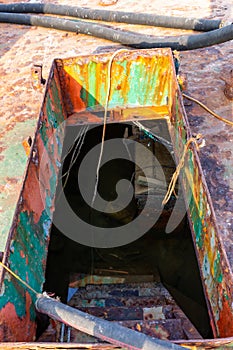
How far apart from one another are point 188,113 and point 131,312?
256cm

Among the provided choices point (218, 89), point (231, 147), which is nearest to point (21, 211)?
point (231, 147)

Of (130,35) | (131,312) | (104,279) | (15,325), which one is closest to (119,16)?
(130,35)

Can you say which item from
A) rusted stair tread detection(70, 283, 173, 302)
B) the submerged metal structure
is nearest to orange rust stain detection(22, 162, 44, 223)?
the submerged metal structure

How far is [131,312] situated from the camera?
349 centimetres

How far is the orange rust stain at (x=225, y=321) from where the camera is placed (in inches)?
100

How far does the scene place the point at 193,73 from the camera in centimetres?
529

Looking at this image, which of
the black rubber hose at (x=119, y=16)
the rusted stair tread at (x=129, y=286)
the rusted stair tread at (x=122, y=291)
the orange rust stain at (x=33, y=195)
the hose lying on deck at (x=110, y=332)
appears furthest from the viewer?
the black rubber hose at (x=119, y=16)

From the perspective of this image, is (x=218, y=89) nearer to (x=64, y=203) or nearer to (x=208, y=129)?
(x=208, y=129)

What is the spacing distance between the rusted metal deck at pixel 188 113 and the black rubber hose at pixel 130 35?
17 centimetres

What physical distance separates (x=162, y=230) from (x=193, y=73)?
2463mm

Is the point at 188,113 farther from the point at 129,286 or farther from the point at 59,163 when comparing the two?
the point at 129,286

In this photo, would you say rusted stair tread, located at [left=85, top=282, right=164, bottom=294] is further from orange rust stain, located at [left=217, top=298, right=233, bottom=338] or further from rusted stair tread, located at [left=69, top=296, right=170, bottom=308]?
orange rust stain, located at [left=217, top=298, right=233, bottom=338]

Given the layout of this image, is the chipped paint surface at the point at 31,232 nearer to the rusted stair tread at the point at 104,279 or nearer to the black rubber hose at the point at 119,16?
the rusted stair tread at the point at 104,279

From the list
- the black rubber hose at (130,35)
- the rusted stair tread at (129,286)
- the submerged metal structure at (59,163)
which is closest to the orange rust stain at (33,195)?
the submerged metal structure at (59,163)
